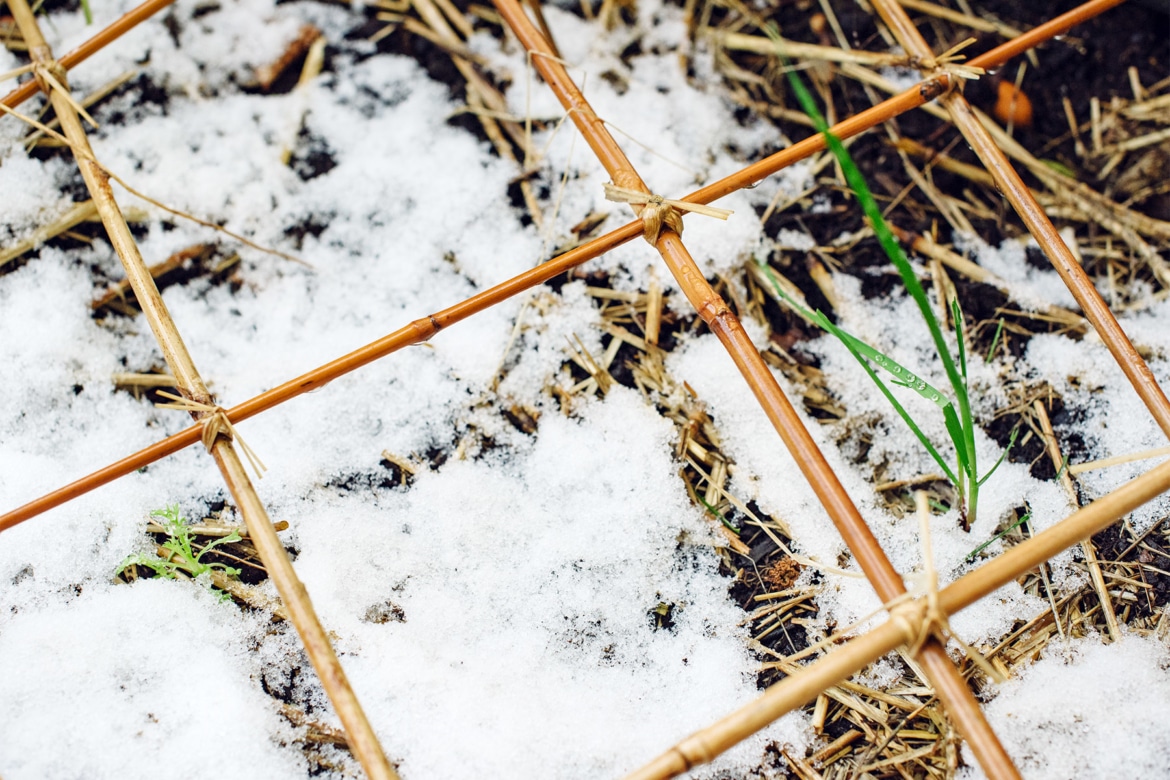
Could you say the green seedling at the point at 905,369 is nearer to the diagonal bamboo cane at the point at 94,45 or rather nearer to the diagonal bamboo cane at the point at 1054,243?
the diagonal bamboo cane at the point at 1054,243

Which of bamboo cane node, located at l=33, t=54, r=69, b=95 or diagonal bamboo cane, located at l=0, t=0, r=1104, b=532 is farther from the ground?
bamboo cane node, located at l=33, t=54, r=69, b=95

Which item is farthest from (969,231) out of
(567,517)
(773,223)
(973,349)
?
(567,517)

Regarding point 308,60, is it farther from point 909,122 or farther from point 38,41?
point 909,122

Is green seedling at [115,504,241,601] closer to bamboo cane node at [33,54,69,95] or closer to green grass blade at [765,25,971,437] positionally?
bamboo cane node at [33,54,69,95]

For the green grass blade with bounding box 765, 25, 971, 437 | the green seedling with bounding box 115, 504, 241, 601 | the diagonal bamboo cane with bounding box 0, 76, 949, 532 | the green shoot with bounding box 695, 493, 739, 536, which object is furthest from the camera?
the green shoot with bounding box 695, 493, 739, 536

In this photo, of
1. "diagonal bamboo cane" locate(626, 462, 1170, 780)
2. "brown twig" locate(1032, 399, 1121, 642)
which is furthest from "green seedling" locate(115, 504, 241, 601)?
"brown twig" locate(1032, 399, 1121, 642)

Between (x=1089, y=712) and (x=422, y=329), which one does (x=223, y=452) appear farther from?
(x=1089, y=712)

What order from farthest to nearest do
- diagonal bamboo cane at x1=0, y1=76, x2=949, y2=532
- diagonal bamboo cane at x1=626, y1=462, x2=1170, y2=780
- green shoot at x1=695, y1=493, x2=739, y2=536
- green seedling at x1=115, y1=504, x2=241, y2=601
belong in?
1. green shoot at x1=695, y1=493, x2=739, y2=536
2. green seedling at x1=115, y1=504, x2=241, y2=601
3. diagonal bamboo cane at x1=0, y1=76, x2=949, y2=532
4. diagonal bamboo cane at x1=626, y1=462, x2=1170, y2=780

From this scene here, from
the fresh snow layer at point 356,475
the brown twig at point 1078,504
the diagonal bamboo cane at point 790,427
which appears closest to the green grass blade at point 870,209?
the diagonal bamboo cane at point 790,427
